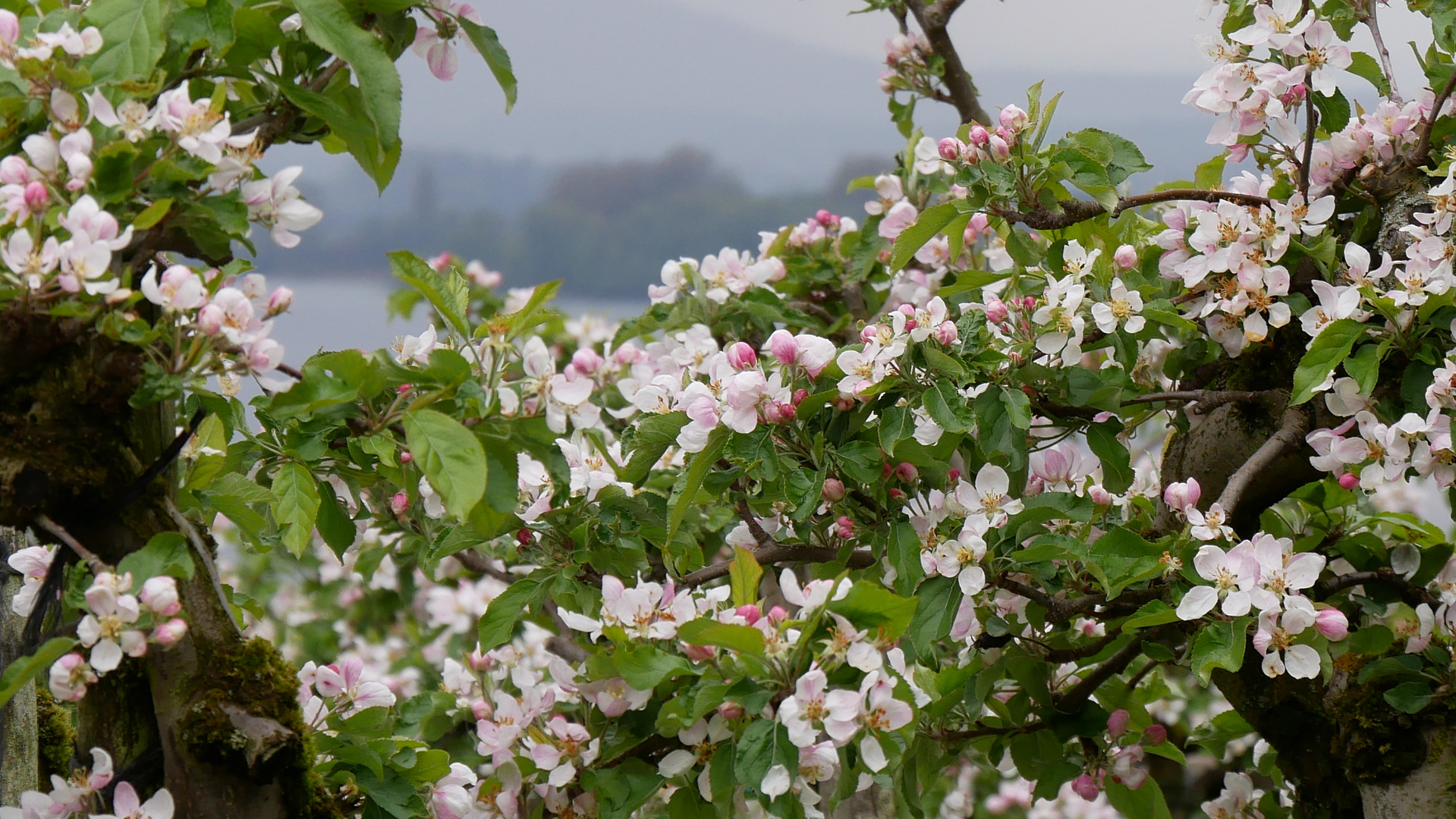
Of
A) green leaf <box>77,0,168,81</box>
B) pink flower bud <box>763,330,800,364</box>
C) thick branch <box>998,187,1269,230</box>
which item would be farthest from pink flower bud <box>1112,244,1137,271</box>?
green leaf <box>77,0,168,81</box>

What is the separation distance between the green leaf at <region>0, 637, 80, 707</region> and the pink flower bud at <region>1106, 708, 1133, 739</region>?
1.30 meters

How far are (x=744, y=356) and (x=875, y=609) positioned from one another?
0.36m

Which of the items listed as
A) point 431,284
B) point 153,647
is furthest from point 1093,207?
point 153,647

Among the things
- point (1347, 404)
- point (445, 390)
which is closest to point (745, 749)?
point (445, 390)

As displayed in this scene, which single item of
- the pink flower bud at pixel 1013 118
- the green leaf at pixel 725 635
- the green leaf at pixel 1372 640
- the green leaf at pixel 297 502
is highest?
the pink flower bud at pixel 1013 118

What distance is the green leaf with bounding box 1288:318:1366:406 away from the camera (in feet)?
4.42

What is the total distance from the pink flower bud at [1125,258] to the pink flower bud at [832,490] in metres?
0.47

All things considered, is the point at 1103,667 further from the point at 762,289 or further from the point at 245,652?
the point at 245,652

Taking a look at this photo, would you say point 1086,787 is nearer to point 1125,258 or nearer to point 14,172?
point 1125,258

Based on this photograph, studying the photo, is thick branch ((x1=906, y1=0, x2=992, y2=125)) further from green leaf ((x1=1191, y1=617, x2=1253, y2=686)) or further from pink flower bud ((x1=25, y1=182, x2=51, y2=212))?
pink flower bud ((x1=25, y1=182, x2=51, y2=212))

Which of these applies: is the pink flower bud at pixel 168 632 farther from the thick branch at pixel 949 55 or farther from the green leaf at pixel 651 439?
the thick branch at pixel 949 55

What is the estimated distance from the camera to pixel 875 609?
1.12 metres

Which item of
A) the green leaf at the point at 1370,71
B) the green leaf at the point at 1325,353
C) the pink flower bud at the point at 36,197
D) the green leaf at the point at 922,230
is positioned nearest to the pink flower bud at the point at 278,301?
the pink flower bud at the point at 36,197

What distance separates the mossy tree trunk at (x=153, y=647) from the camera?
1.12 metres
